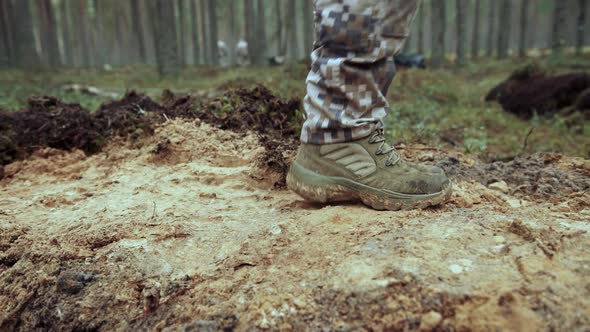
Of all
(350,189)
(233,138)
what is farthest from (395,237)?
(233,138)

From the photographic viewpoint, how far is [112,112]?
3420 mm

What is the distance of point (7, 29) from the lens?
16016mm

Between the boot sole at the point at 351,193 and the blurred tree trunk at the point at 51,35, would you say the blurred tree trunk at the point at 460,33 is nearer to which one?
the boot sole at the point at 351,193

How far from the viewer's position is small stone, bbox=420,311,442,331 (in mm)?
1124

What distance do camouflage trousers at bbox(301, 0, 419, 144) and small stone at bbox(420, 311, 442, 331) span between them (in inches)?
32.0

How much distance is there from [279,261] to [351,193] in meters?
0.49

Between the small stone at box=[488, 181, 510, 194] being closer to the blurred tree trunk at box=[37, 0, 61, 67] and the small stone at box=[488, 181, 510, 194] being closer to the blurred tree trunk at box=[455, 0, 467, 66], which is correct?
the blurred tree trunk at box=[455, 0, 467, 66]

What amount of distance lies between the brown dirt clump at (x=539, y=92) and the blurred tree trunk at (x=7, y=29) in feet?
46.9

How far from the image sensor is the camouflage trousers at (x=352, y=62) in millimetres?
1652

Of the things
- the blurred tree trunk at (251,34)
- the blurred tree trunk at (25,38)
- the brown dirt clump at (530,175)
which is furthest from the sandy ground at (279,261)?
the blurred tree trunk at (251,34)

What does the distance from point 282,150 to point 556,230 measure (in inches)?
58.1

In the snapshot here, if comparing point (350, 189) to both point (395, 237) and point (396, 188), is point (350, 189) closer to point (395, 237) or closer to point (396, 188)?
point (396, 188)

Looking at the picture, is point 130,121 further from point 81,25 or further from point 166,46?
point 81,25

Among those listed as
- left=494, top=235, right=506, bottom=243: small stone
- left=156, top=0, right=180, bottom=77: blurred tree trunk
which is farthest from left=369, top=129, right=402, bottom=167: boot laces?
left=156, top=0, right=180, bottom=77: blurred tree trunk
